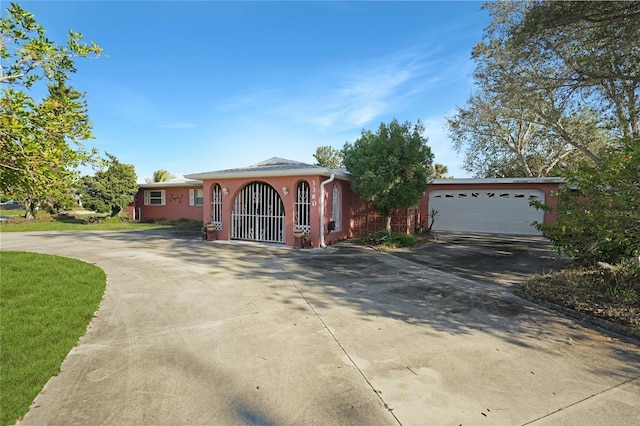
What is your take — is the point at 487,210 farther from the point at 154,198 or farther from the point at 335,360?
the point at 154,198

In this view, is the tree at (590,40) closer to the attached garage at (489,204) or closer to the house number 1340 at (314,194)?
the attached garage at (489,204)

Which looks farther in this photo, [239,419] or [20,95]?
[20,95]

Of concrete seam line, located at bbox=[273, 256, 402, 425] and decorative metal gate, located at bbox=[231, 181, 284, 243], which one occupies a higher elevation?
decorative metal gate, located at bbox=[231, 181, 284, 243]

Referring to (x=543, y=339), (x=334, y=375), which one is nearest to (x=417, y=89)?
(x=543, y=339)

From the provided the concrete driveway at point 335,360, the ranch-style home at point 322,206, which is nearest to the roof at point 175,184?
the ranch-style home at point 322,206

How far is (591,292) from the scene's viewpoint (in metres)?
5.22

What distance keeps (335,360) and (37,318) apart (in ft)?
13.4

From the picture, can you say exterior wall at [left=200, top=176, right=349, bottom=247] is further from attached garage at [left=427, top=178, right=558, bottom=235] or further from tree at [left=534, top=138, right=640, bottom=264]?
attached garage at [left=427, top=178, right=558, bottom=235]

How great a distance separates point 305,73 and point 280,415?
12.0m

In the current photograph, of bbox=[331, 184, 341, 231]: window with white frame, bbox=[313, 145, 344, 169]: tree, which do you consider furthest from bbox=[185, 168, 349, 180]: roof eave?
bbox=[313, 145, 344, 169]: tree

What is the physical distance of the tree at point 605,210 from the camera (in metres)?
4.43

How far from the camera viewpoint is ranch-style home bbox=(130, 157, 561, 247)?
11344mm

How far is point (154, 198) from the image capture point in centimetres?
2220

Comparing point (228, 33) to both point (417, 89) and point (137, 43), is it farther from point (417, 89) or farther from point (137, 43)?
point (417, 89)
